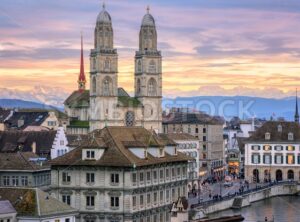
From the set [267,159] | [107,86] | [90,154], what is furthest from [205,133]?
[90,154]

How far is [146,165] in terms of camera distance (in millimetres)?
85438

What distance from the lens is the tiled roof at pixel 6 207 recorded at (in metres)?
72.1

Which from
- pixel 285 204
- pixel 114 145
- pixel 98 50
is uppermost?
pixel 98 50

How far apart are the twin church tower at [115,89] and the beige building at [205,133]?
8950 mm

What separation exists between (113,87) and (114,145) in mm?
77377

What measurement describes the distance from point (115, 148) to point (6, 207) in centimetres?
1529

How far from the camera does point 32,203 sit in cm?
7350

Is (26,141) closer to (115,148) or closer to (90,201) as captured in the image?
(115,148)

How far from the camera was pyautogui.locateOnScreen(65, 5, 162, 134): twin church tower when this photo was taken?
528 feet

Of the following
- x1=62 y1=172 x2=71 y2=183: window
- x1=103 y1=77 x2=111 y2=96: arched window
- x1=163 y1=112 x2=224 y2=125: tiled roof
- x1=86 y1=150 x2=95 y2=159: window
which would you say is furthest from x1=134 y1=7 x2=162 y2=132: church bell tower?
x1=86 y1=150 x2=95 y2=159: window

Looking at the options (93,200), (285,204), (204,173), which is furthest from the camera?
(204,173)

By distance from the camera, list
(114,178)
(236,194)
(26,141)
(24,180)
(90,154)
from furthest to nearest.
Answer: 1. (236,194)
2. (26,141)
3. (24,180)
4. (90,154)
5. (114,178)

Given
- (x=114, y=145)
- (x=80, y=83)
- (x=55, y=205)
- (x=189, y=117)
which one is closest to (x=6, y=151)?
(x=114, y=145)

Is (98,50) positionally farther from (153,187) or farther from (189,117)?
(153,187)
